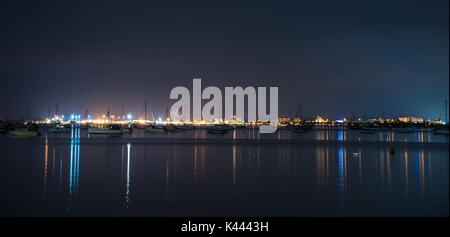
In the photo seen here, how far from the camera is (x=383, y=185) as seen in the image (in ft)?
59.3

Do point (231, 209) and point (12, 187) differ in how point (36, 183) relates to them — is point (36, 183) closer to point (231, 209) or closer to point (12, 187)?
point (12, 187)

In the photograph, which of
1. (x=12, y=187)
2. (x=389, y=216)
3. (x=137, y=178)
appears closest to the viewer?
(x=389, y=216)

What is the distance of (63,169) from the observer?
74.4 ft

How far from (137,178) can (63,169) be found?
6222mm

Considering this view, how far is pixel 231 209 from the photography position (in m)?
13.2

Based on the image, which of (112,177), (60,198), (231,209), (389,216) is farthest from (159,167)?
(389,216)

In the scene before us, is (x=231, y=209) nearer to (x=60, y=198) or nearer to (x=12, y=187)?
(x=60, y=198)
